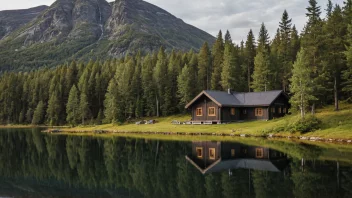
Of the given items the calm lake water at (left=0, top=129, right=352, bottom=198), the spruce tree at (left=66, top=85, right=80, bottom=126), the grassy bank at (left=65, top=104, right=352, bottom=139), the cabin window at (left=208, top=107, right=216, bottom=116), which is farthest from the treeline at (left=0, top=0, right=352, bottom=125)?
the calm lake water at (left=0, top=129, right=352, bottom=198)

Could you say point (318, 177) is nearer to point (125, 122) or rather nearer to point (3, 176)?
point (3, 176)

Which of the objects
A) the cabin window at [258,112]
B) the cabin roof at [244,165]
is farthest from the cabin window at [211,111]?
the cabin roof at [244,165]

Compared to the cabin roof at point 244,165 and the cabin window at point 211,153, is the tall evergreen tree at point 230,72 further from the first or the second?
the cabin roof at point 244,165

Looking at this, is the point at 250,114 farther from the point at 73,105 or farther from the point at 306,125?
the point at 73,105

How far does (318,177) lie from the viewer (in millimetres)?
19531

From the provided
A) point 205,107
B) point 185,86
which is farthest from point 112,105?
point 205,107

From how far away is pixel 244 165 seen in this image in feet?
79.3

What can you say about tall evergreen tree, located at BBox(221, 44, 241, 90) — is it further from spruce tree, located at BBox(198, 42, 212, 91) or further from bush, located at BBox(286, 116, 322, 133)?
bush, located at BBox(286, 116, 322, 133)

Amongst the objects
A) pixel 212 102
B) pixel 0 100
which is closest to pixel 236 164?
pixel 212 102

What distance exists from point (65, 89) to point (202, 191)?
97.0 meters

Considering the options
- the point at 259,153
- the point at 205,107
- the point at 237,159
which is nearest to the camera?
the point at 237,159

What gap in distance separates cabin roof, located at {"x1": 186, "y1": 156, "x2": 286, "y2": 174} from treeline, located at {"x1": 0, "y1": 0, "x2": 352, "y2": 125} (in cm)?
2784

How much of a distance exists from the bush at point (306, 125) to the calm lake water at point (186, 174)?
13.5m

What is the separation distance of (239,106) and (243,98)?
300 cm
